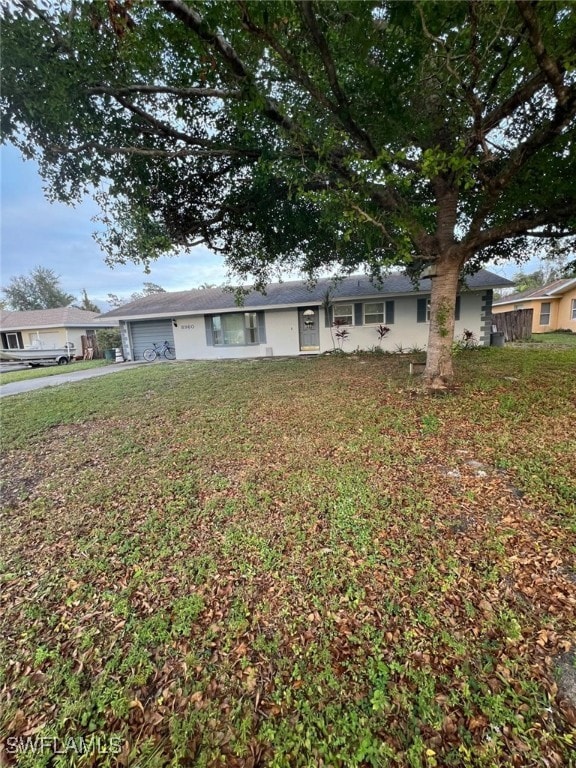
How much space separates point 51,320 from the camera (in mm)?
21875

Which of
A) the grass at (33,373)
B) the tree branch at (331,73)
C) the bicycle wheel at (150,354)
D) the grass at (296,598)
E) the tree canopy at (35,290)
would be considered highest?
the tree canopy at (35,290)

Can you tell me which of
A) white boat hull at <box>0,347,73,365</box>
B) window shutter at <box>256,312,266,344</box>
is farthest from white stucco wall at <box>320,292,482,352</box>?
white boat hull at <box>0,347,73,365</box>

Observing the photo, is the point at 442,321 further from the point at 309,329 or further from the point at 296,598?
the point at 309,329

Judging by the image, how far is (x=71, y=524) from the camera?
292 centimetres

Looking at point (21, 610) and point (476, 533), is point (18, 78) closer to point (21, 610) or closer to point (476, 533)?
point (21, 610)

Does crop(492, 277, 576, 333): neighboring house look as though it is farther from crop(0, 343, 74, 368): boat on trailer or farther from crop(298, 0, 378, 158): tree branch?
crop(0, 343, 74, 368): boat on trailer

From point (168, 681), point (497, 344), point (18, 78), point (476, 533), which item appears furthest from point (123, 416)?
point (497, 344)

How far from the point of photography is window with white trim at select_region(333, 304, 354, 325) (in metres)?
13.2

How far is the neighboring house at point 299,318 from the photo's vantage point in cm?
1226

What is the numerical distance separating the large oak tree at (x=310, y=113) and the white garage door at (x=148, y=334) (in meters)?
9.80

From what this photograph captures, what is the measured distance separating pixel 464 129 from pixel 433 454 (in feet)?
15.8

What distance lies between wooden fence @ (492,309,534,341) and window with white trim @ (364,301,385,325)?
5.42 metres

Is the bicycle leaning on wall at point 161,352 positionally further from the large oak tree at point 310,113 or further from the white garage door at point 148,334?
the large oak tree at point 310,113

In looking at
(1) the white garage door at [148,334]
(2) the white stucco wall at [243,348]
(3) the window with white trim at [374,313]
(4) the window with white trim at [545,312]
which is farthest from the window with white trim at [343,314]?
(4) the window with white trim at [545,312]
